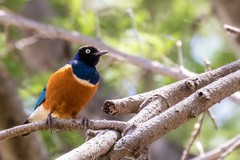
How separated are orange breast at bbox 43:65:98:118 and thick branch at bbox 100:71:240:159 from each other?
4.62 ft

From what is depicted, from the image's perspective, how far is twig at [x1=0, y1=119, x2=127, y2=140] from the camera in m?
2.05

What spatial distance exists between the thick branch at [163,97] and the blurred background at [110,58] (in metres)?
1.63

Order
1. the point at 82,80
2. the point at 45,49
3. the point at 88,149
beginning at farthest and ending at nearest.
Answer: the point at 45,49 → the point at 82,80 → the point at 88,149

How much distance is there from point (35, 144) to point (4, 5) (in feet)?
7.06

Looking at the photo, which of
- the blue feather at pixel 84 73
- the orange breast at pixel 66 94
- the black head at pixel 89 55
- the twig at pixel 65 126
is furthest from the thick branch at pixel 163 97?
the black head at pixel 89 55

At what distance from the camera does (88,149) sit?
185 cm

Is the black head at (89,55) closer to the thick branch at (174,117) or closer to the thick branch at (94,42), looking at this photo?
the thick branch at (94,42)

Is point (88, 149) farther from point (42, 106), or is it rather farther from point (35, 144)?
point (35, 144)

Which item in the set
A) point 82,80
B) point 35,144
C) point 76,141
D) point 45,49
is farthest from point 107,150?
point 45,49

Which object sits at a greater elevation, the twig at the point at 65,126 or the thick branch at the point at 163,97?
the thick branch at the point at 163,97

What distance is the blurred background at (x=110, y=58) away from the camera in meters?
4.54

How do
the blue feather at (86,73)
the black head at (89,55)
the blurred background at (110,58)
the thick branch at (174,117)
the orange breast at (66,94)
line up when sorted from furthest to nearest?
the blurred background at (110,58) → the black head at (89,55) → the blue feather at (86,73) → the orange breast at (66,94) → the thick branch at (174,117)

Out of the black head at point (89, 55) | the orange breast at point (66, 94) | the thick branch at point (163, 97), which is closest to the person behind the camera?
the thick branch at point (163, 97)

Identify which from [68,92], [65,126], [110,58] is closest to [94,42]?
[110,58]
